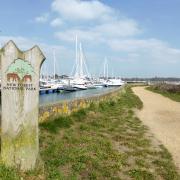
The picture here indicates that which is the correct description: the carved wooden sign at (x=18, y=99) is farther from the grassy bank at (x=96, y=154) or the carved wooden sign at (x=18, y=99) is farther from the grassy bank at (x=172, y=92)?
the grassy bank at (x=172, y=92)

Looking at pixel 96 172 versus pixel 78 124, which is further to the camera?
pixel 78 124

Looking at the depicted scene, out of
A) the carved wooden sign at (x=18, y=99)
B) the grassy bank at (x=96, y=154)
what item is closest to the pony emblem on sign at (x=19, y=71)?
the carved wooden sign at (x=18, y=99)

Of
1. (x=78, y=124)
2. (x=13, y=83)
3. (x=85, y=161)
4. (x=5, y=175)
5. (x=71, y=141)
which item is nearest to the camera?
(x=5, y=175)

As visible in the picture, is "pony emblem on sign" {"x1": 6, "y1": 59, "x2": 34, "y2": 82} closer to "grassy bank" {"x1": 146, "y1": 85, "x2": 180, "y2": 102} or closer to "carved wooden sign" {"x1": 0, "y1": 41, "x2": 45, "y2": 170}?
"carved wooden sign" {"x1": 0, "y1": 41, "x2": 45, "y2": 170}

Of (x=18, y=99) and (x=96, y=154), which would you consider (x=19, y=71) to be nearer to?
(x=18, y=99)

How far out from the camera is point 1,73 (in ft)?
20.3

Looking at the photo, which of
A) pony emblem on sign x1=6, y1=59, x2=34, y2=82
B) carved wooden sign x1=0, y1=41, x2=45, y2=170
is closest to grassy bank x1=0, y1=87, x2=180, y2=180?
carved wooden sign x1=0, y1=41, x2=45, y2=170

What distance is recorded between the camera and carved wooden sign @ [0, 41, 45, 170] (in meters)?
6.14

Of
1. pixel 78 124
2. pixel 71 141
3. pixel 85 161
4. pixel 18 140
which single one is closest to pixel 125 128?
pixel 78 124

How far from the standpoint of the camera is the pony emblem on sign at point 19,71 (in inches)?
241

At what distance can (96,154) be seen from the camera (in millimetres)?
8266

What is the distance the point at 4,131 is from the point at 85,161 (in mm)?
2057

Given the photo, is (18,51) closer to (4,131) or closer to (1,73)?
(1,73)

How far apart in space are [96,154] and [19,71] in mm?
3035
